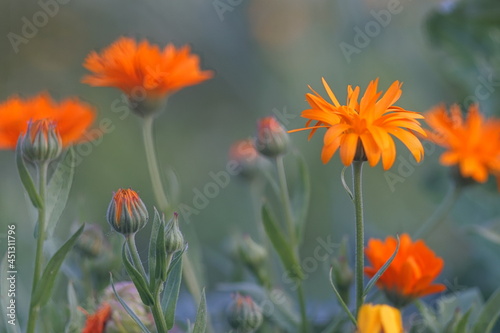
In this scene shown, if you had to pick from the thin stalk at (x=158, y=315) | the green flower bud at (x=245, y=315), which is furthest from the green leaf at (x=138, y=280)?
the green flower bud at (x=245, y=315)

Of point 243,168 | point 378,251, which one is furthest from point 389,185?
point 378,251

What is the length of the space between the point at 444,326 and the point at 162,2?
4.36 ft

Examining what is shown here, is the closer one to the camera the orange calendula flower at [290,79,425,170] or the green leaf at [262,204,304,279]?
the orange calendula flower at [290,79,425,170]

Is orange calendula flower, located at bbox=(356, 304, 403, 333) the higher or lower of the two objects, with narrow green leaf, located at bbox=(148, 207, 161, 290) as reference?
lower

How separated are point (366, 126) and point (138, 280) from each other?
0.64 feet

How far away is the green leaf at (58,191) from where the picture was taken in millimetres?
557

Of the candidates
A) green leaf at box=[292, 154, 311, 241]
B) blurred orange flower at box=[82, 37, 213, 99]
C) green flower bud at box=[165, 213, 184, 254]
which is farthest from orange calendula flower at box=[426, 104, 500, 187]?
green flower bud at box=[165, 213, 184, 254]

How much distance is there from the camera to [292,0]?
5.61 feet

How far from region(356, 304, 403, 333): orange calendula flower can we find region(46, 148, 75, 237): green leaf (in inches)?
11.1

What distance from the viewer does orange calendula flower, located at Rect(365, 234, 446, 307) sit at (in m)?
0.57

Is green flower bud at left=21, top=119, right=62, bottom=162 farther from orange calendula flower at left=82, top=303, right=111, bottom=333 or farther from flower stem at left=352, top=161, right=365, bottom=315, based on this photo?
flower stem at left=352, top=161, right=365, bottom=315

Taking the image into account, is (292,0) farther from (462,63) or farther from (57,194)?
(57,194)

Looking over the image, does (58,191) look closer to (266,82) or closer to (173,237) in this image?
(173,237)

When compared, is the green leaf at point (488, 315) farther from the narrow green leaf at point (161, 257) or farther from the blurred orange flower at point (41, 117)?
the blurred orange flower at point (41, 117)
